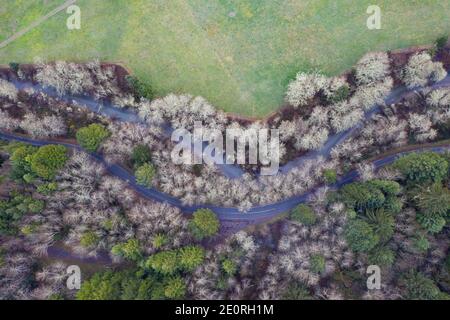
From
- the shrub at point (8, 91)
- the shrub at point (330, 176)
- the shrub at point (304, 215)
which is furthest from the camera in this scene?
the shrub at point (8, 91)

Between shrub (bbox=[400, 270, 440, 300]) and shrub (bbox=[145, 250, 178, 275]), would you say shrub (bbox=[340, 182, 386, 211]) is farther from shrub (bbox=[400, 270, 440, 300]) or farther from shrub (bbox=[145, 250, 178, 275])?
shrub (bbox=[145, 250, 178, 275])

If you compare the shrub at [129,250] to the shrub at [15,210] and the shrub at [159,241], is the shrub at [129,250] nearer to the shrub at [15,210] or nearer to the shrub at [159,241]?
the shrub at [159,241]

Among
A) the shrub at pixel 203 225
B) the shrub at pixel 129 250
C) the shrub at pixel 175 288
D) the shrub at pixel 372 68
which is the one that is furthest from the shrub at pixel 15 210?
the shrub at pixel 372 68

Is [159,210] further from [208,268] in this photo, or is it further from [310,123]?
[310,123]

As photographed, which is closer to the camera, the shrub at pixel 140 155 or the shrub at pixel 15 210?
the shrub at pixel 15 210

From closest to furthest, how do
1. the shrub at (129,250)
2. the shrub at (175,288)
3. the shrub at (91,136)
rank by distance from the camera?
the shrub at (175,288), the shrub at (129,250), the shrub at (91,136)

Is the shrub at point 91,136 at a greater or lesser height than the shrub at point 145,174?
greater

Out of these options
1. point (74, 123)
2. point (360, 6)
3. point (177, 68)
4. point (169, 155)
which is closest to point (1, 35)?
point (74, 123)

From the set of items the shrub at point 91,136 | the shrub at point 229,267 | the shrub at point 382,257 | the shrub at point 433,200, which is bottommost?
the shrub at point 229,267

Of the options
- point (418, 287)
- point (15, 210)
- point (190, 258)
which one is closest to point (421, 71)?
point (418, 287)
